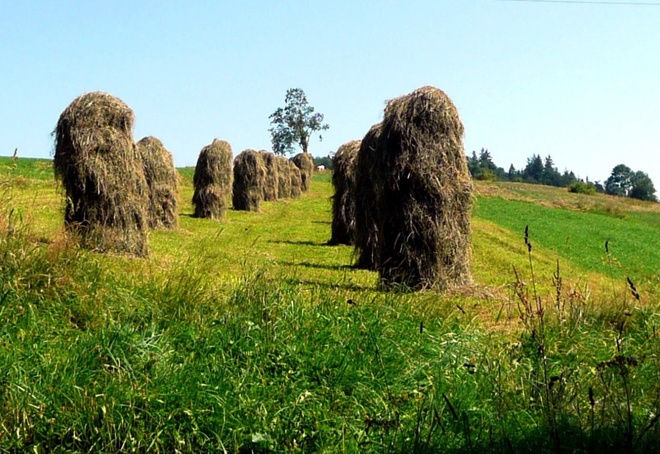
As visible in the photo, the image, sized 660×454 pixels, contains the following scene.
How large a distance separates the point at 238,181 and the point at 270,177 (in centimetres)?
741

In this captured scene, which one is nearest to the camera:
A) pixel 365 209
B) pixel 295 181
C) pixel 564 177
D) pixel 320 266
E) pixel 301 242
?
pixel 320 266

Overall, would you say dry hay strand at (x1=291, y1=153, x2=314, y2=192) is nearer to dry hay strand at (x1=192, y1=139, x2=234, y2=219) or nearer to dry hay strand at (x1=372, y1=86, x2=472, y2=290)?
dry hay strand at (x1=192, y1=139, x2=234, y2=219)

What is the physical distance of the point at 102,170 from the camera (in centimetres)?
1490

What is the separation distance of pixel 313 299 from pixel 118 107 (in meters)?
10.2

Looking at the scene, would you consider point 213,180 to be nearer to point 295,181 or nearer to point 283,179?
point 283,179

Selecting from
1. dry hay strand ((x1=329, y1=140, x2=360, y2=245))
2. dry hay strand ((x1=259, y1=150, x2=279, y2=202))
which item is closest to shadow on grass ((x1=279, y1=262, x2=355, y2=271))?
dry hay strand ((x1=329, y1=140, x2=360, y2=245))

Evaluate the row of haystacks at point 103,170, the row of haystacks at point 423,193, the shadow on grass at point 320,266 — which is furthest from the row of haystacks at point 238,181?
the row of haystacks at point 423,193

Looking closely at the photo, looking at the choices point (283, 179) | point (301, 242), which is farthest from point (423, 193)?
point (283, 179)

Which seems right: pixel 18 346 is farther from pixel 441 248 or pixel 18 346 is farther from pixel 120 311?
pixel 441 248

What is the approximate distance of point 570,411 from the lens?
4.82 m

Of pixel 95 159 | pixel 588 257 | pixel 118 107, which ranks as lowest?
pixel 588 257

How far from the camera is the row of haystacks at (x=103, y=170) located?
14844mm

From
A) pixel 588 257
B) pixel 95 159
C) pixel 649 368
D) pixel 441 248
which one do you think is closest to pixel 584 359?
pixel 649 368

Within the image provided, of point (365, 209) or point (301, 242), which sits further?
point (301, 242)
